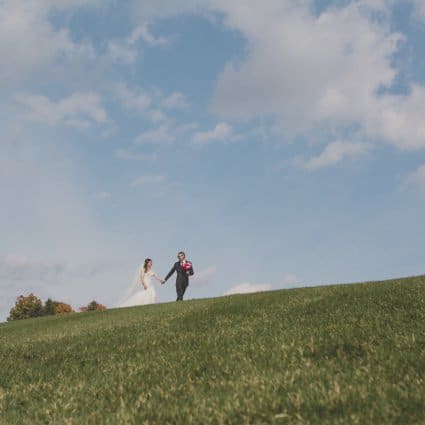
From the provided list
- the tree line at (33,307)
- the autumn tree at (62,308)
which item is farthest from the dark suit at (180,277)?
the autumn tree at (62,308)

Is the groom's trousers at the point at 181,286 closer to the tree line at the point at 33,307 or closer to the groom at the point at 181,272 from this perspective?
the groom at the point at 181,272

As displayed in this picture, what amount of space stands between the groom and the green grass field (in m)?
20.8

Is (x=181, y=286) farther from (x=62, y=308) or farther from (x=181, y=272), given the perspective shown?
(x=62, y=308)

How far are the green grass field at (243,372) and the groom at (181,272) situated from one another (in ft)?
68.2

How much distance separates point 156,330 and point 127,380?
21.3 feet

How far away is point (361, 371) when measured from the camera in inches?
352

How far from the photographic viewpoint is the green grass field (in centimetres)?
767

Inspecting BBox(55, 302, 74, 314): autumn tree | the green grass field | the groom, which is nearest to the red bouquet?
the groom

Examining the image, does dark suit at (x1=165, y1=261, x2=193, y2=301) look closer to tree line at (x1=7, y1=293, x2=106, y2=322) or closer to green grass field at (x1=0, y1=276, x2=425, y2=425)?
green grass field at (x1=0, y1=276, x2=425, y2=425)

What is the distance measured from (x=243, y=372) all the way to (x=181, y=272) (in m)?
28.0

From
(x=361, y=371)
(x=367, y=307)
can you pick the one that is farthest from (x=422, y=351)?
(x=367, y=307)

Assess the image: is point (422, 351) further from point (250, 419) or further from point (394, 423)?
point (250, 419)

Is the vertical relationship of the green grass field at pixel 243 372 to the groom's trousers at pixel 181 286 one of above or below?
below

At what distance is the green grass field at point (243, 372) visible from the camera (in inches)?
302
